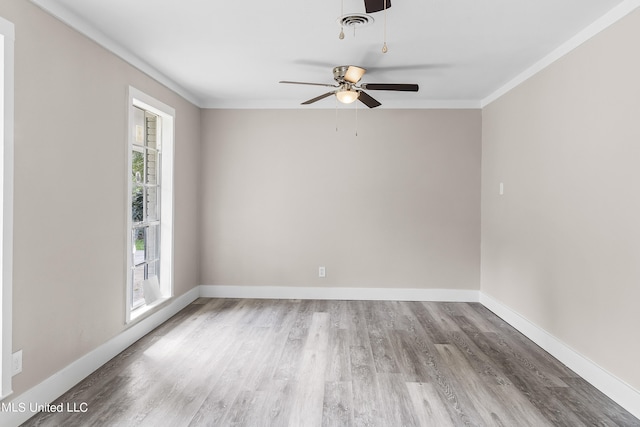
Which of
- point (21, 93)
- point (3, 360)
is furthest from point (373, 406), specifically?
point (21, 93)

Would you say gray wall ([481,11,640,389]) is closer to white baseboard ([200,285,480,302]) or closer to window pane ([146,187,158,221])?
white baseboard ([200,285,480,302])

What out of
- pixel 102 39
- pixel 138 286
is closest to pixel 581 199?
pixel 102 39

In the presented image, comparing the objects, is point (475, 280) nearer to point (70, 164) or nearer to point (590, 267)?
point (590, 267)

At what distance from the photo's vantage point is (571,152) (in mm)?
3262

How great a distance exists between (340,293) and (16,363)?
144 inches

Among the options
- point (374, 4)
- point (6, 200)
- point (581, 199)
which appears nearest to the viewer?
point (374, 4)

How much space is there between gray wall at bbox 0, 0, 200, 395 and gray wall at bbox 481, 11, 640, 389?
357 cm

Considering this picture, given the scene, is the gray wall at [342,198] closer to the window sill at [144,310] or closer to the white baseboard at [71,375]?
the window sill at [144,310]

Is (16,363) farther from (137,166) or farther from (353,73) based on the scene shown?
(353,73)

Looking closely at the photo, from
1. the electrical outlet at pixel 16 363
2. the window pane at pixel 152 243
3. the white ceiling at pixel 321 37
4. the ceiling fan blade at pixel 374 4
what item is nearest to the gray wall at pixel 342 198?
the white ceiling at pixel 321 37

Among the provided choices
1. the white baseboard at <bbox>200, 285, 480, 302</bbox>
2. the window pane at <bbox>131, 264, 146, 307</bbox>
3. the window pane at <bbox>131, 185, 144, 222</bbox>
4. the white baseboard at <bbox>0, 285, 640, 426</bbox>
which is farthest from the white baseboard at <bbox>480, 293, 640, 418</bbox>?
the window pane at <bbox>131, 185, 144, 222</bbox>

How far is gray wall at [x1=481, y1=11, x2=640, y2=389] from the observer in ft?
8.61

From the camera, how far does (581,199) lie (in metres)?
3.11

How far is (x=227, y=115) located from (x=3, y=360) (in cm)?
384
